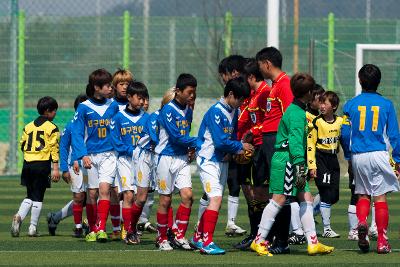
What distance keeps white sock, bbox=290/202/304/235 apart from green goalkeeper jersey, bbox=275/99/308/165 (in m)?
1.08

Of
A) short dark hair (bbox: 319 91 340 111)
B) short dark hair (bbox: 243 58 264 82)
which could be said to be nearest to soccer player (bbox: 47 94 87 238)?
short dark hair (bbox: 243 58 264 82)

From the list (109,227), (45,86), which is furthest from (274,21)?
(45,86)

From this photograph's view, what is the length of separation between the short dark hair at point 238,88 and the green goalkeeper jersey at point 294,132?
1.56ft

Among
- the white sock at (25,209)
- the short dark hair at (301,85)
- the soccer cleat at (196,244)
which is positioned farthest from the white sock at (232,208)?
the short dark hair at (301,85)

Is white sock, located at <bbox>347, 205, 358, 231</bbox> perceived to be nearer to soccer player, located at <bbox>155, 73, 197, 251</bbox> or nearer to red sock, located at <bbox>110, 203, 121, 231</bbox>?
soccer player, located at <bbox>155, 73, 197, 251</bbox>

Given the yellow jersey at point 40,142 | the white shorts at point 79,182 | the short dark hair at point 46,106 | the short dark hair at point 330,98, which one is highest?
the short dark hair at point 330,98

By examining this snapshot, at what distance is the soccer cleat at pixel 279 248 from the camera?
37.1ft

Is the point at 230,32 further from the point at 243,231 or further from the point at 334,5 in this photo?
the point at 243,231

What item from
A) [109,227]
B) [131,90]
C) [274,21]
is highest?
[274,21]

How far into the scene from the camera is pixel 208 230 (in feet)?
36.5

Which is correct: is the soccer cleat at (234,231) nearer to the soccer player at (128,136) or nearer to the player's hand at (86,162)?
the soccer player at (128,136)

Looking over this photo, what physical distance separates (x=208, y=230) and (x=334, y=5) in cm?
1800

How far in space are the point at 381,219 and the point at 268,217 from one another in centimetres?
109

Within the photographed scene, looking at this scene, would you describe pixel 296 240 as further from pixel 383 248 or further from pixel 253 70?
pixel 253 70
